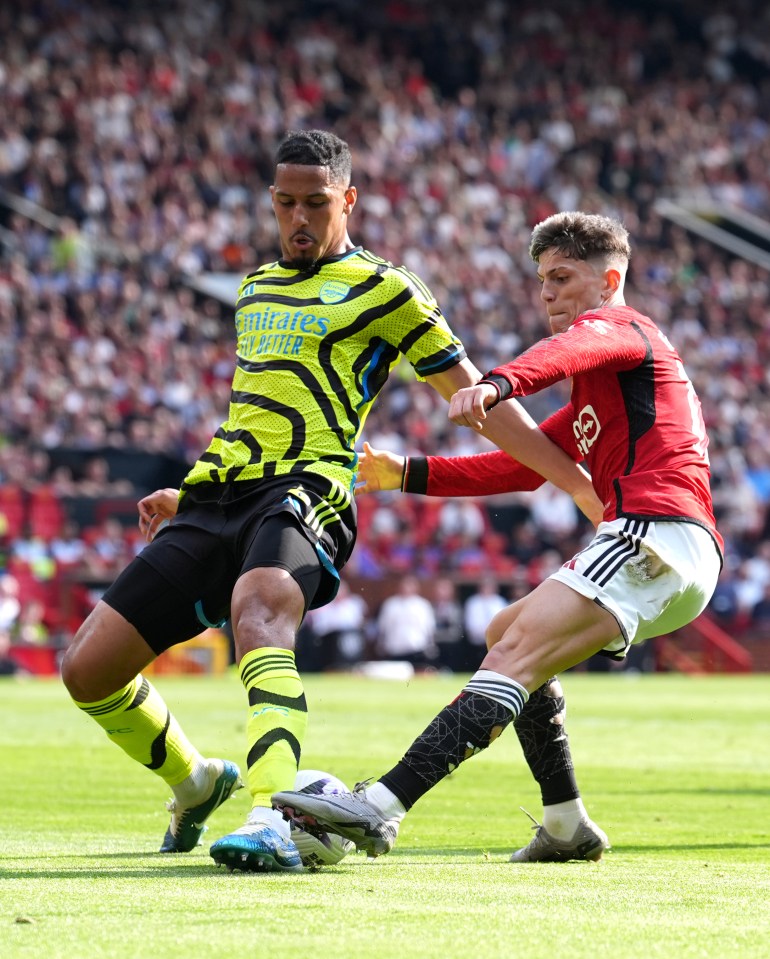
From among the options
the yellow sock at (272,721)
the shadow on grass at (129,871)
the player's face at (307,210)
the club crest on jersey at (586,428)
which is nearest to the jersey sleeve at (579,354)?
the club crest on jersey at (586,428)

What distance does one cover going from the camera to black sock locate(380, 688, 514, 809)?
203 inches

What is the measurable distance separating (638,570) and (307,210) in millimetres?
1686

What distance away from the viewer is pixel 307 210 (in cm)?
580

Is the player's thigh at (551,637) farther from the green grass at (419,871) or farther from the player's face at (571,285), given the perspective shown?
the player's face at (571,285)

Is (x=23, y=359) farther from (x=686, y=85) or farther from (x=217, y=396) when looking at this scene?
(x=686, y=85)

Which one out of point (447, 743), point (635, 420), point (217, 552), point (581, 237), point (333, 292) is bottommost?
point (447, 743)

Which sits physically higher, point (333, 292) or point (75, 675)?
point (333, 292)

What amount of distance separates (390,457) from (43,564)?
17.1m

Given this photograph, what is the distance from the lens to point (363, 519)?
25.8 meters

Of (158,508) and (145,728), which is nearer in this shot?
(145,728)

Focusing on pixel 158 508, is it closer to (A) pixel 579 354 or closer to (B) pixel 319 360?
(B) pixel 319 360

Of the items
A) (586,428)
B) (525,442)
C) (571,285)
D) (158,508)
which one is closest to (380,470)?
(525,442)

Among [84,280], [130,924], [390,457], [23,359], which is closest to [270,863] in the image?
[130,924]

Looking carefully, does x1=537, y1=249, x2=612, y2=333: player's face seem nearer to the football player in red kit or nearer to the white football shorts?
the football player in red kit
